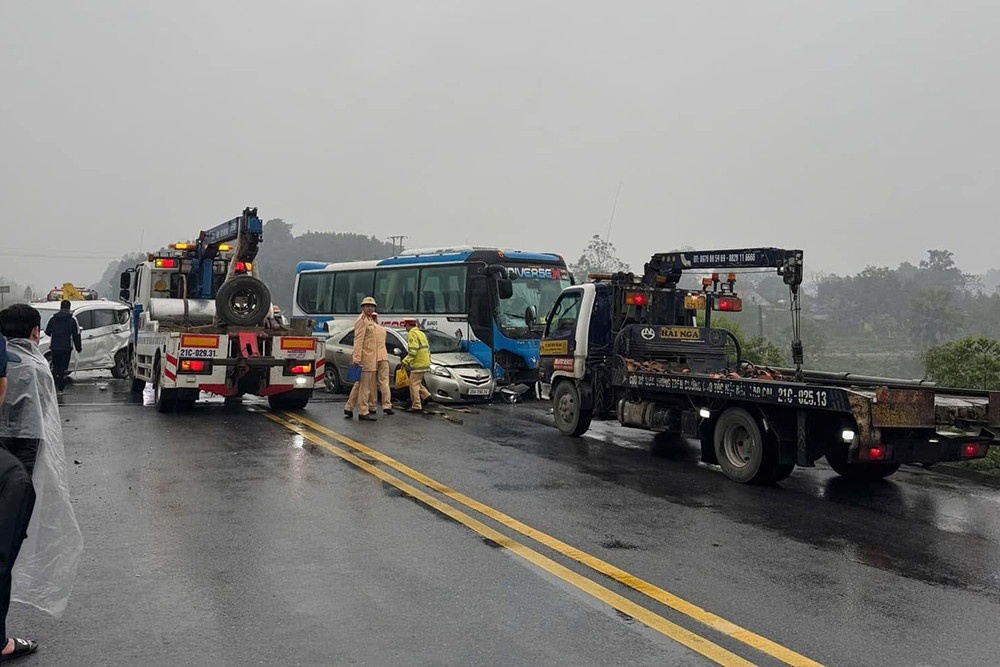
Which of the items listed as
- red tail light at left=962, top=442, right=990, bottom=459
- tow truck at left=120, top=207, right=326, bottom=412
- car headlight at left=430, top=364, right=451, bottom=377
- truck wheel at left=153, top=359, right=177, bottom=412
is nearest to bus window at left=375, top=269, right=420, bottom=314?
car headlight at left=430, top=364, right=451, bottom=377

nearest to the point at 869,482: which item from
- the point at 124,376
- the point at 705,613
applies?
the point at 705,613

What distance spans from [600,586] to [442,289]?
16082 mm

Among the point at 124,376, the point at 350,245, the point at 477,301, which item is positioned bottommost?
the point at 124,376

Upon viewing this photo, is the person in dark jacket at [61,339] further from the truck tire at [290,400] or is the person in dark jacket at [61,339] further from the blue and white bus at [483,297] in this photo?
the blue and white bus at [483,297]

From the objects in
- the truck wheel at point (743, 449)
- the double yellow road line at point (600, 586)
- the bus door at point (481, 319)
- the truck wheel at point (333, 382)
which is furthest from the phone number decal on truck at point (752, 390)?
the truck wheel at point (333, 382)

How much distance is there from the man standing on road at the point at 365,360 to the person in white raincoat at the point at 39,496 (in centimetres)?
961

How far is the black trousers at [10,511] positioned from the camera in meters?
4.09

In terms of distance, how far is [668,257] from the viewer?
12.7 m

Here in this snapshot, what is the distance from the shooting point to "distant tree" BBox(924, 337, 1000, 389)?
12.1m

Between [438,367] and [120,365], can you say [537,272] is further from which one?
[120,365]

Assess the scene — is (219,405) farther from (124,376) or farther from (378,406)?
(124,376)

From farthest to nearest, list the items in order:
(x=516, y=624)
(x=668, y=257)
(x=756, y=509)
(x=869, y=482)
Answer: (x=668, y=257), (x=869, y=482), (x=756, y=509), (x=516, y=624)

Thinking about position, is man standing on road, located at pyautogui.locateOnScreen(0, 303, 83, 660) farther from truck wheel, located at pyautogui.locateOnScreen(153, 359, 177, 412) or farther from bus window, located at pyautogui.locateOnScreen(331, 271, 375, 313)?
bus window, located at pyautogui.locateOnScreen(331, 271, 375, 313)

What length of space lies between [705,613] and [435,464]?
5.26 m
